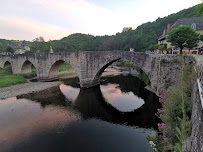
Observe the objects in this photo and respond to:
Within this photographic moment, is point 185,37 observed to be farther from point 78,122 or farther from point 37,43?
point 37,43

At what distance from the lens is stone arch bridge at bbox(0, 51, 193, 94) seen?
578 inches

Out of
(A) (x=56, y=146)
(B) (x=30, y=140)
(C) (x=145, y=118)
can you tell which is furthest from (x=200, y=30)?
(B) (x=30, y=140)

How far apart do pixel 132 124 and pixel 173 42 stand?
13.4m

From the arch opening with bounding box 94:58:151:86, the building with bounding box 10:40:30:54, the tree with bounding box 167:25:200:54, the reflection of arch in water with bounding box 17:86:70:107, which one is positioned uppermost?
the building with bounding box 10:40:30:54

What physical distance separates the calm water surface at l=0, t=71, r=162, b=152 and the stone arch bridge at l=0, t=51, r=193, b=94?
344cm

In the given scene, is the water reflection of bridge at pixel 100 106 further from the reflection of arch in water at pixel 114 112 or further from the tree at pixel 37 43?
the tree at pixel 37 43

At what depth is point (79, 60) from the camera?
22047 mm

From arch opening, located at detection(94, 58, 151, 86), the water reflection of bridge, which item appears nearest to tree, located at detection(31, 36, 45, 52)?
arch opening, located at detection(94, 58, 151, 86)

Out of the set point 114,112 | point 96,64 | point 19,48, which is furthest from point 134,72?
point 19,48

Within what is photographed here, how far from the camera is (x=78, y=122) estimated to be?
12648mm

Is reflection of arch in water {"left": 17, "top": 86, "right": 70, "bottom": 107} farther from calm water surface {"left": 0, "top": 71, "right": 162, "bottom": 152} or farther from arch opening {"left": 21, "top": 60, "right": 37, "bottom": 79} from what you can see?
arch opening {"left": 21, "top": 60, "right": 37, "bottom": 79}

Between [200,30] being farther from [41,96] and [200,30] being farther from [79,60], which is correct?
[41,96]

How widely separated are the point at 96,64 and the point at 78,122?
451 inches

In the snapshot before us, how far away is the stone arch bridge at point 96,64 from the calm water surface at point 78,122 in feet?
11.3
